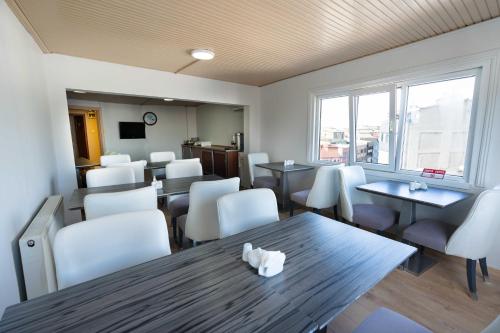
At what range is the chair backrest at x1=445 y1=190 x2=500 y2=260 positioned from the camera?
1.70m

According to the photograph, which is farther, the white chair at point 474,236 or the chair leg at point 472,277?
the chair leg at point 472,277

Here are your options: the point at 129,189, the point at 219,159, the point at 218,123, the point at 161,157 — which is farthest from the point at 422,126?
the point at 218,123

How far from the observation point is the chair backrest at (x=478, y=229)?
170 centimetres

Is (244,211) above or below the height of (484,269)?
above

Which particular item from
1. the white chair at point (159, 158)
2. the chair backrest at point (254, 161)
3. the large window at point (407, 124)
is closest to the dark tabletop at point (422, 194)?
the large window at point (407, 124)

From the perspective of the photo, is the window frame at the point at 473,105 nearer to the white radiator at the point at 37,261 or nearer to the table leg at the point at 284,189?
the table leg at the point at 284,189

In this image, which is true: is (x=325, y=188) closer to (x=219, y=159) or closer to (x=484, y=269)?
(x=484, y=269)

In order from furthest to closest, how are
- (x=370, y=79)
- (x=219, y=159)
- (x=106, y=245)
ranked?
(x=219, y=159), (x=370, y=79), (x=106, y=245)

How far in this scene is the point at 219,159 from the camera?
5.80 meters

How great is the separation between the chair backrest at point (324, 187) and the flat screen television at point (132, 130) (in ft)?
19.3

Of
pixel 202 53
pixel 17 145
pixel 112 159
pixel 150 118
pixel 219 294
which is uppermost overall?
pixel 202 53

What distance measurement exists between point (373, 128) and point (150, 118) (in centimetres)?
630

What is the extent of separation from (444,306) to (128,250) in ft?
7.43

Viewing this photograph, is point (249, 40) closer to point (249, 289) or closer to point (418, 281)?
point (249, 289)
